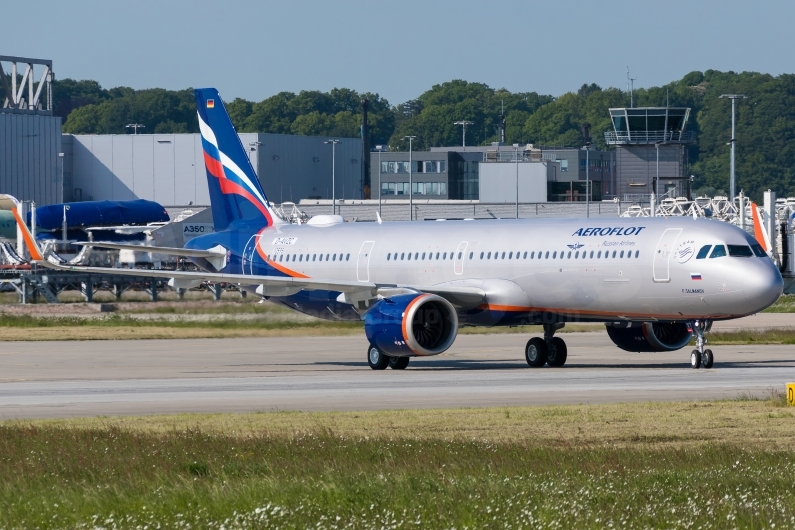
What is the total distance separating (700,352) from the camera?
34.2 m

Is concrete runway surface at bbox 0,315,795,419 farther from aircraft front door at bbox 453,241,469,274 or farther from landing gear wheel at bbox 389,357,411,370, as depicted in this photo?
aircraft front door at bbox 453,241,469,274

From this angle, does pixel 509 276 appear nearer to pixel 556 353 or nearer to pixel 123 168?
pixel 556 353

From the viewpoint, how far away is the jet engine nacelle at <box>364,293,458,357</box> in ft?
115

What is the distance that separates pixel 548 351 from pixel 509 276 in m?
2.40

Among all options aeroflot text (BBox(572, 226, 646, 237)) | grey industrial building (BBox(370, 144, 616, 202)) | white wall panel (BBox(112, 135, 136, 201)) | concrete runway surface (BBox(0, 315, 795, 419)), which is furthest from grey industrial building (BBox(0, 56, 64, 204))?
aeroflot text (BBox(572, 226, 646, 237))

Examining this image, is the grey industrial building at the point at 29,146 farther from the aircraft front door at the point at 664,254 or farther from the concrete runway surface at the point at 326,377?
the aircraft front door at the point at 664,254

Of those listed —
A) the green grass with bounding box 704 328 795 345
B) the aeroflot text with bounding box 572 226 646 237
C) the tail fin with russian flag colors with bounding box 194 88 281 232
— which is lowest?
the green grass with bounding box 704 328 795 345

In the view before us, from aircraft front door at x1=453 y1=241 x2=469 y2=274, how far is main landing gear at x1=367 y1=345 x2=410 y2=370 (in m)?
2.90

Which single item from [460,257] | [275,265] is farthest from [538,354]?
[275,265]

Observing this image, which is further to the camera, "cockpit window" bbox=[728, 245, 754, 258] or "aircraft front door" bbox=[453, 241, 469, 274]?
"aircraft front door" bbox=[453, 241, 469, 274]

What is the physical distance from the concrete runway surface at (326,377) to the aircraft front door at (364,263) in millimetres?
2511

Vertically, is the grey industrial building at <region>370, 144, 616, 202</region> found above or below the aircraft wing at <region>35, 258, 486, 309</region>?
above

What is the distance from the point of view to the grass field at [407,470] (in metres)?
12.4

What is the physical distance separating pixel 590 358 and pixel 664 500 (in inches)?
1096
